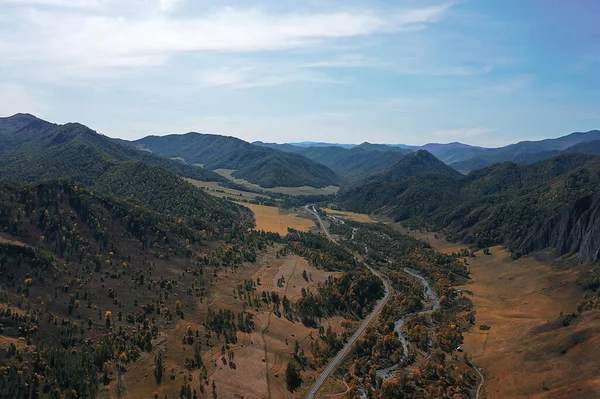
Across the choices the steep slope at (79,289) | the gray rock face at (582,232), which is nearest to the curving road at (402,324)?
the steep slope at (79,289)

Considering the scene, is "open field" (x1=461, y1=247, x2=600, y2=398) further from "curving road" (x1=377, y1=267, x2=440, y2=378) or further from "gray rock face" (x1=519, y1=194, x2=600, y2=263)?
"curving road" (x1=377, y1=267, x2=440, y2=378)

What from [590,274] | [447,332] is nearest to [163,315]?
[447,332]

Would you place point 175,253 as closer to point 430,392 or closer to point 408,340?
point 408,340

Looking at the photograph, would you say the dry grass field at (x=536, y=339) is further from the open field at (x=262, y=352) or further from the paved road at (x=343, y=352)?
the open field at (x=262, y=352)

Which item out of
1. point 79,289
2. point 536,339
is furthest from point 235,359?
point 536,339

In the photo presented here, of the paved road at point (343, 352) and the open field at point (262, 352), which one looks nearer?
the open field at point (262, 352)

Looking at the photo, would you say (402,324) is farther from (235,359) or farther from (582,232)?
(582,232)

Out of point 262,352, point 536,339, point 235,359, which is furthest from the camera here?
point 536,339

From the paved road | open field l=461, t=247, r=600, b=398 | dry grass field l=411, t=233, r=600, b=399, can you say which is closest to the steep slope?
the paved road
